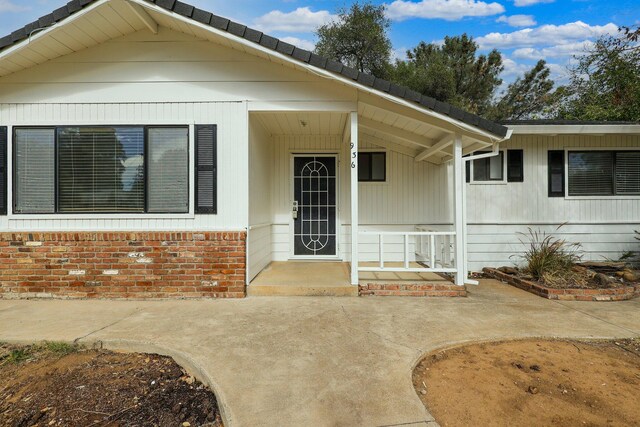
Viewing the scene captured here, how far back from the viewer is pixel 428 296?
501 centimetres

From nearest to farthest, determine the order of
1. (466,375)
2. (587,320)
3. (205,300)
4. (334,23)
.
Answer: (466,375) → (587,320) → (205,300) → (334,23)

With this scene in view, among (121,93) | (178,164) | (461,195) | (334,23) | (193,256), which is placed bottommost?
(193,256)

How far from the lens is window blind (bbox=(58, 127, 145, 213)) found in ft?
15.9

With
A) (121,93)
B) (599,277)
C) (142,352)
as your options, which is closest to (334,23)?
(121,93)

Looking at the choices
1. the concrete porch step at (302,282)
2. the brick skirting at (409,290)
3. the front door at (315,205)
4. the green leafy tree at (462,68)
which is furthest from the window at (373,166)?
the green leafy tree at (462,68)

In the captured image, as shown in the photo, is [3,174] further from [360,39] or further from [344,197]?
[360,39]

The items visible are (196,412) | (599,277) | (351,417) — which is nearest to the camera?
(351,417)

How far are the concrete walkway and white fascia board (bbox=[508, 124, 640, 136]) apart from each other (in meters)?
3.23

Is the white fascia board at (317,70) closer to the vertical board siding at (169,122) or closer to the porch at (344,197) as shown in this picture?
the vertical board siding at (169,122)

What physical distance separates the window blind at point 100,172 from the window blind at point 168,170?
0.45 feet

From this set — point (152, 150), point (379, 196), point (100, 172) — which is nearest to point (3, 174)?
point (100, 172)

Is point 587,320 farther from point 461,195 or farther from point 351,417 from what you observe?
point 351,417

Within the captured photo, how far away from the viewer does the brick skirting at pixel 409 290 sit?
4996 mm

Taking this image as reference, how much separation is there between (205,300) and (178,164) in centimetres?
201
